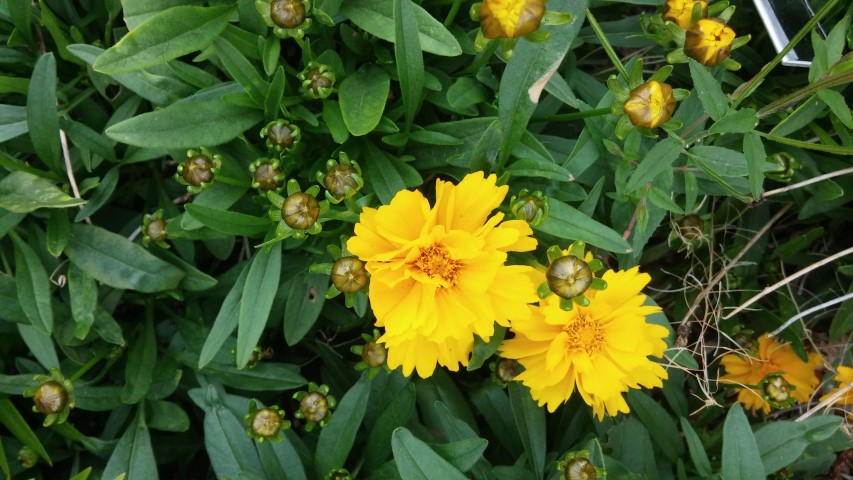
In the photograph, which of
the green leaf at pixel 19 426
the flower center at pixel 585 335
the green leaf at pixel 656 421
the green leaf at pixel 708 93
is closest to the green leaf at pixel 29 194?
the green leaf at pixel 19 426

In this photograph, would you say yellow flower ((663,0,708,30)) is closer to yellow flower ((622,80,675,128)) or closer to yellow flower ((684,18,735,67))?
yellow flower ((684,18,735,67))

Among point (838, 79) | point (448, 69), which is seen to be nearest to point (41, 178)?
point (448, 69)

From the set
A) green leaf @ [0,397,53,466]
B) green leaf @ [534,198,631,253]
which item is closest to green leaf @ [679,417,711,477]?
green leaf @ [534,198,631,253]

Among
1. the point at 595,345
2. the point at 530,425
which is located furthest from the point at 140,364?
the point at 595,345

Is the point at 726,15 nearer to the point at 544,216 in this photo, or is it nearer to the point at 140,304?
the point at 544,216

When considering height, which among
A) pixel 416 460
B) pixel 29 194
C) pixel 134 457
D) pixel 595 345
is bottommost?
pixel 134 457

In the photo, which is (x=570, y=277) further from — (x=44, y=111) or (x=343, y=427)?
(x=44, y=111)
